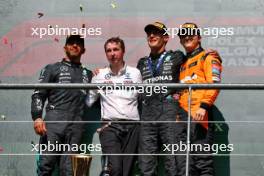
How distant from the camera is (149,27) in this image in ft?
15.8

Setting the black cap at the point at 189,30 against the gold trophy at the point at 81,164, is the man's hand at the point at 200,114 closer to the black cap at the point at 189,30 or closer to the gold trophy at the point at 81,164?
the black cap at the point at 189,30

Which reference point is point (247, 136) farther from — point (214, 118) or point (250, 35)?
point (250, 35)

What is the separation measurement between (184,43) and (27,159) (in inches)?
62.1

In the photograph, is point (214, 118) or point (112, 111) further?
point (214, 118)

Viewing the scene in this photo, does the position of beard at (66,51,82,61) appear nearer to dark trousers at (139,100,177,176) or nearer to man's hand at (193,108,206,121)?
dark trousers at (139,100,177,176)

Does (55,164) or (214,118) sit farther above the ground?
(214,118)

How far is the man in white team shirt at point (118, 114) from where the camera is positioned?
453cm

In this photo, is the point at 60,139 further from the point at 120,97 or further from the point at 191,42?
the point at 191,42

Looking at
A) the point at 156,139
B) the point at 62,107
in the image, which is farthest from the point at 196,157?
the point at 62,107

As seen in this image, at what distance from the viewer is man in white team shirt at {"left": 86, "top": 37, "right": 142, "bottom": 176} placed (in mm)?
4531

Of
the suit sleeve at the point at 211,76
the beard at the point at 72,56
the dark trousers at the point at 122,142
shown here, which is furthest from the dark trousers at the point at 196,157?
the beard at the point at 72,56

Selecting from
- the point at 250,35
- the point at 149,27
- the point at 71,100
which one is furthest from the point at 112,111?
the point at 250,35

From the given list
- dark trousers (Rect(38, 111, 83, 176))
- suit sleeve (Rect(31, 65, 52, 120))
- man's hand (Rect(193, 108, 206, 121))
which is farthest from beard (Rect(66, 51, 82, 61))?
man's hand (Rect(193, 108, 206, 121))

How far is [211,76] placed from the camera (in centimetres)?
455
